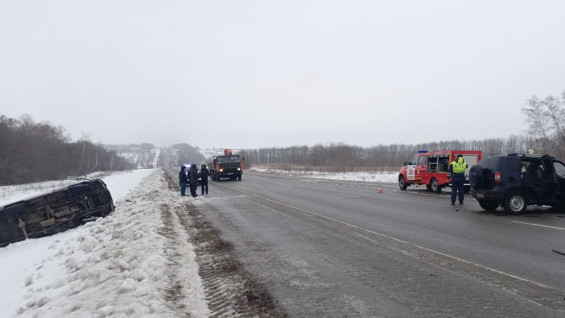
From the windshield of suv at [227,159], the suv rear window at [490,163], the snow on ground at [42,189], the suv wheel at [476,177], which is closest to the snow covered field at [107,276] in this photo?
the snow on ground at [42,189]

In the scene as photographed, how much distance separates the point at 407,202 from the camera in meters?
17.3

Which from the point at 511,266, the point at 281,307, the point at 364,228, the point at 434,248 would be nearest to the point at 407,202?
the point at 364,228

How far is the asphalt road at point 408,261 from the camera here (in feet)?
16.5

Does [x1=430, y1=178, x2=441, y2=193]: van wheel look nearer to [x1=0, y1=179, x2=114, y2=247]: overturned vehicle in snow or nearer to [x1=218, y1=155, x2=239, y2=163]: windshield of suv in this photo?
[x1=0, y1=179, x2=114, y2=247]: overturned vehicle in snow

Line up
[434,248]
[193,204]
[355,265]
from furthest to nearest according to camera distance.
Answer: [193,204] → [434,248] → [355,265]

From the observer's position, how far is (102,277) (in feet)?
20.8

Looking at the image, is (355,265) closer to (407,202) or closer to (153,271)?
(153,271)

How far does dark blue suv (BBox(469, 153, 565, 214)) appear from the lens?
12.9 meters

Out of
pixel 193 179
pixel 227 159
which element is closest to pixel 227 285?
pixel 193 179

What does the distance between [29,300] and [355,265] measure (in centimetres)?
534

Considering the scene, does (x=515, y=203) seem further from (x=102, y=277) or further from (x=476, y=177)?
(x=102, y=277)

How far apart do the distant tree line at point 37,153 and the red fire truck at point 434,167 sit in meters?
65.2

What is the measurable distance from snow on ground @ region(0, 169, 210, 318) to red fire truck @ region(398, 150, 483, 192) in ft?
52.7

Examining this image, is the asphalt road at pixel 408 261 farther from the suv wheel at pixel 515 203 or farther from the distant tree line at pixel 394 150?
the distant tree line at pixel 394 150
